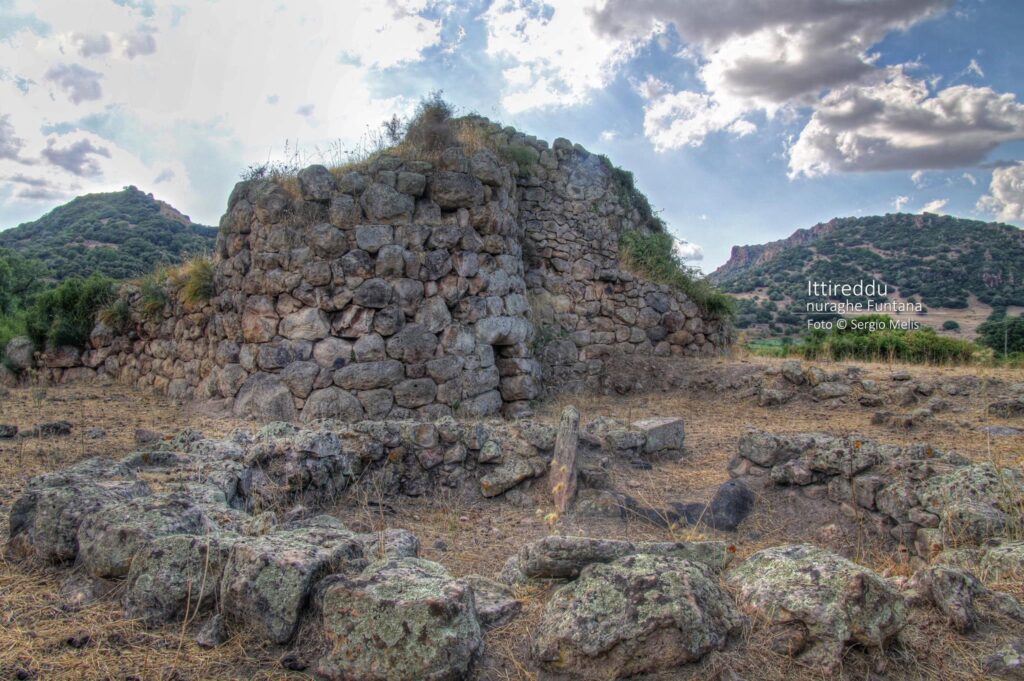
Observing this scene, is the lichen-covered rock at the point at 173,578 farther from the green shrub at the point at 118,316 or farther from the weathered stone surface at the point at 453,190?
the green shrub at the point at 118,316

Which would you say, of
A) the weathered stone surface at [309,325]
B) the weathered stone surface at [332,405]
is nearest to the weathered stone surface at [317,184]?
the weathered stone surface at [309,325]

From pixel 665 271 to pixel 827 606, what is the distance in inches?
403

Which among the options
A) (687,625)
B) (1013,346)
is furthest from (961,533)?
(1013,346)

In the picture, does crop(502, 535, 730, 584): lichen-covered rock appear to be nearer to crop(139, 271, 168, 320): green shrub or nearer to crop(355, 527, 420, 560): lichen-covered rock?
crop(355, 527, 420, 560): lichen-covered rock

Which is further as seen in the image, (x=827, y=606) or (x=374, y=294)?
(x=374, y=294)

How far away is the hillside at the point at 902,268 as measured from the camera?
2838 cm

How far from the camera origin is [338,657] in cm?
228

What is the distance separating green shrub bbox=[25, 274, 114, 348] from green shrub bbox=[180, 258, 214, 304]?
9.63 ft


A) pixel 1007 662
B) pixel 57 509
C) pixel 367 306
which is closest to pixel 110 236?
pixel 367 306

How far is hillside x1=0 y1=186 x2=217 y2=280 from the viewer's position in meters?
23.1

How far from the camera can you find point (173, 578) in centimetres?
273

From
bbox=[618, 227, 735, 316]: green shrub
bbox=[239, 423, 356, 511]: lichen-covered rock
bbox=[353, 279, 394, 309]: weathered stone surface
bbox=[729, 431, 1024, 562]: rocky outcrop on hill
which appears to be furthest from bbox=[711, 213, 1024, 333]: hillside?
bbox=[239, 423, 356, 511]: lichen-covered rock

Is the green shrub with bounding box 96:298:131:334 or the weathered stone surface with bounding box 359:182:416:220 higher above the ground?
the weathered stone surface with bounding box 359:182:416:220

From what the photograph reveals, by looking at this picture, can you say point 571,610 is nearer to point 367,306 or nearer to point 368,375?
point 368,375
